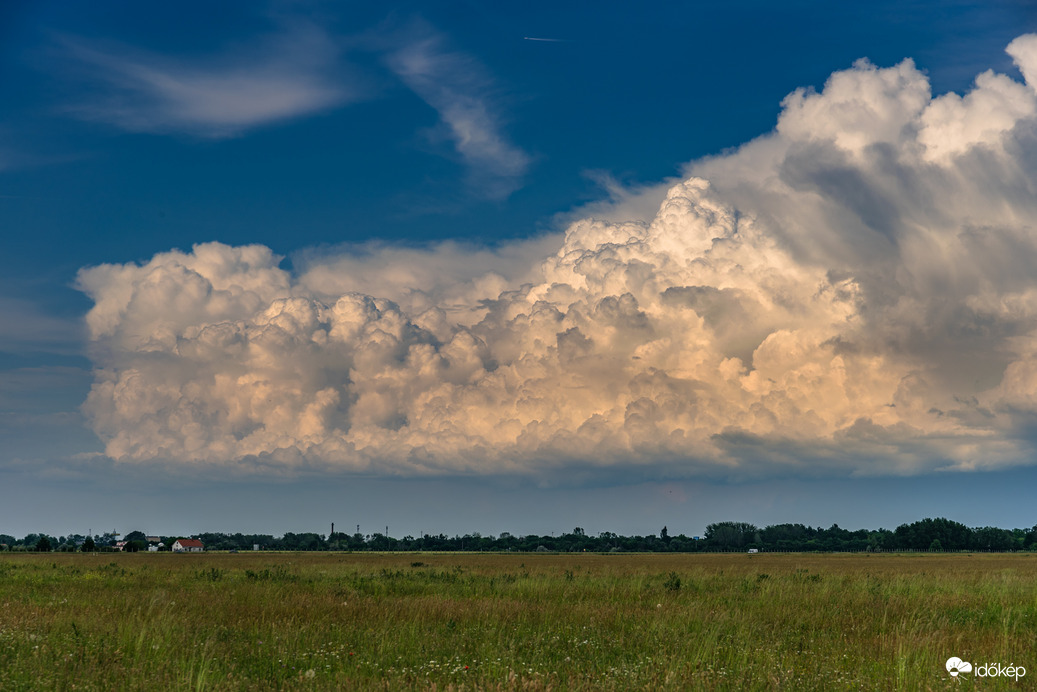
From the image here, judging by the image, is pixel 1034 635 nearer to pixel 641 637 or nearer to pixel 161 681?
pixel 641 637

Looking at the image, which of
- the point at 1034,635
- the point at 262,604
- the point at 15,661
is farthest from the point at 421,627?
the point at 1034,635

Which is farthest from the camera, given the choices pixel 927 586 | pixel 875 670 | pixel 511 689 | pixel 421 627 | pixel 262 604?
pixel 927 586

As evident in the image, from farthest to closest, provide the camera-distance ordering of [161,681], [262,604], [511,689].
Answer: [262,604], [161,681], [511,689]

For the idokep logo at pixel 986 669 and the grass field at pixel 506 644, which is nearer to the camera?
the grass field at pixel 506 644

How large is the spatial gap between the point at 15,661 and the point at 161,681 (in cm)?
264

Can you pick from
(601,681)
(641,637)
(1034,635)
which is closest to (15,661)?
(601,681)

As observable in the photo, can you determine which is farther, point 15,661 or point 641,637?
point 641,637

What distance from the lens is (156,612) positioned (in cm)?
2017

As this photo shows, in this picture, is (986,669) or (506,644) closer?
(986,669)

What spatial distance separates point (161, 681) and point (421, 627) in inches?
284

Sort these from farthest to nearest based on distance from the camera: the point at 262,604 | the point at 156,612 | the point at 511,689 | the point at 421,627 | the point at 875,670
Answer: the point at 262,604 → the point at 156,612 → the point at 421,627 → the point at 875,670 → the point at 511,689

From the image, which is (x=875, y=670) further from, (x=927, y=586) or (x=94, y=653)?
(x=927, y=586)

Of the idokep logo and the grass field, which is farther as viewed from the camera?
the idokep logo

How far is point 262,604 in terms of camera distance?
2262 centimetres
